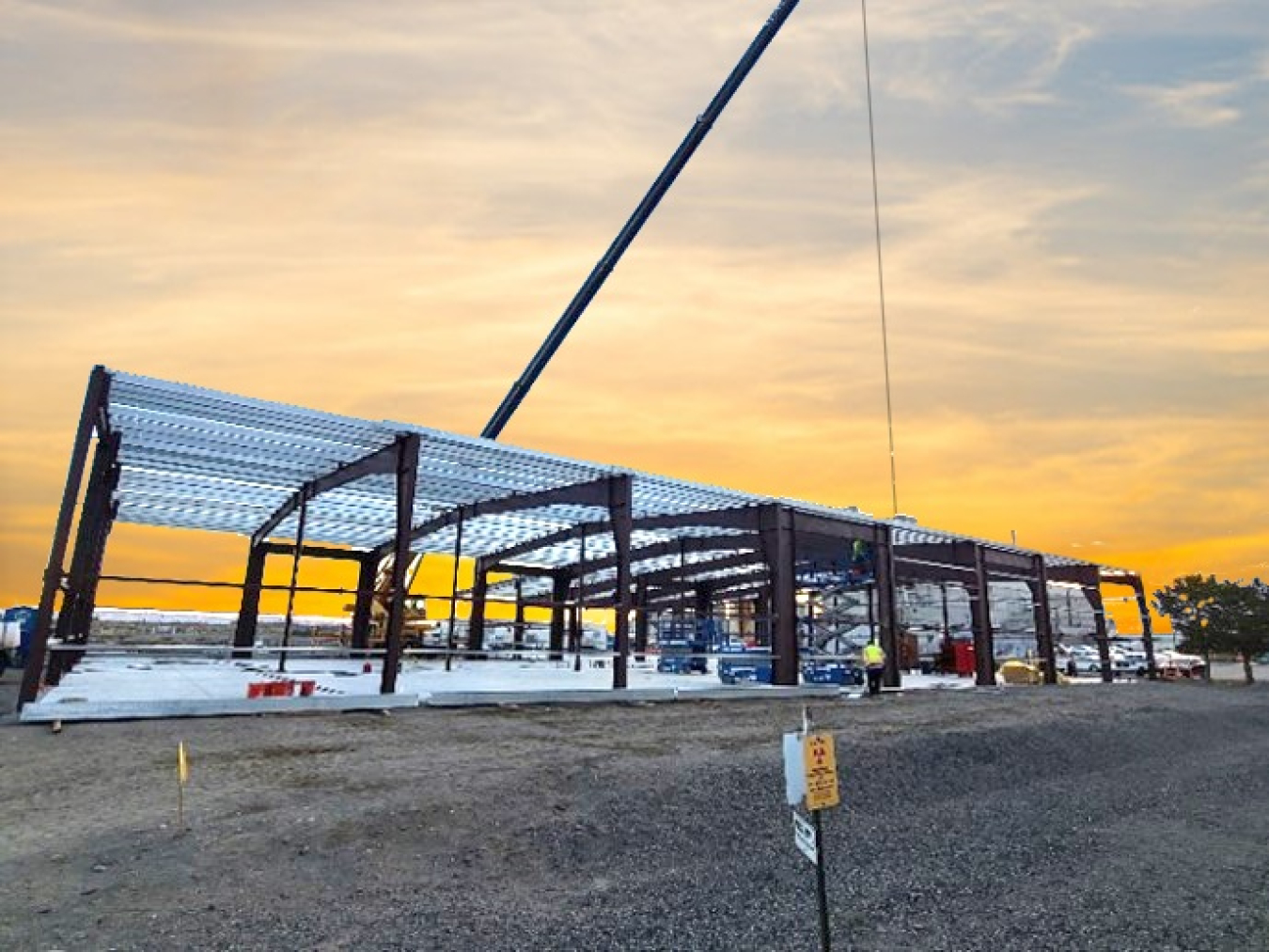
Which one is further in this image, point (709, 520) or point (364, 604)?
point (364, 604)

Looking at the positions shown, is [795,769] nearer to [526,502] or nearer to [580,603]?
[580,603]

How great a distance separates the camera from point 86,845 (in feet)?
20.5

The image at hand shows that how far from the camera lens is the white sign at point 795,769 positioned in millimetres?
4520

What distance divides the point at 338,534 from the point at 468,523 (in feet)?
21.8

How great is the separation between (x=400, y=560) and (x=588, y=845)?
34.0 feet

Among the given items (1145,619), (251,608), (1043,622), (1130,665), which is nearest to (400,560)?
(251,608)

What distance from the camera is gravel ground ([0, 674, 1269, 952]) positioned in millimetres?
5301

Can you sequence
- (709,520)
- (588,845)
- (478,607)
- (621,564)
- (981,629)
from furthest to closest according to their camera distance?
(478,607)
(981,629)
(709,520)
(621,564)
(588,845)

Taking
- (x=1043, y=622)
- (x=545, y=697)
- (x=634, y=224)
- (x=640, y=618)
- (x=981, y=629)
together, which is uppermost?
(x=634, y=224)

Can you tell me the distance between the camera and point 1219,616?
42.1 metres

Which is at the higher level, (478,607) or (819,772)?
(478,607)

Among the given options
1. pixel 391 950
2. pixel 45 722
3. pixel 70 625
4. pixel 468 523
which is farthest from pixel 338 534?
pixel 391 950

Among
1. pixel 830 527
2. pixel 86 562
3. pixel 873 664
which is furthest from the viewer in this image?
pixel 830 527

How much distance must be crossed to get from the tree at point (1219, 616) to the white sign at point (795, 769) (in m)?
46.5
